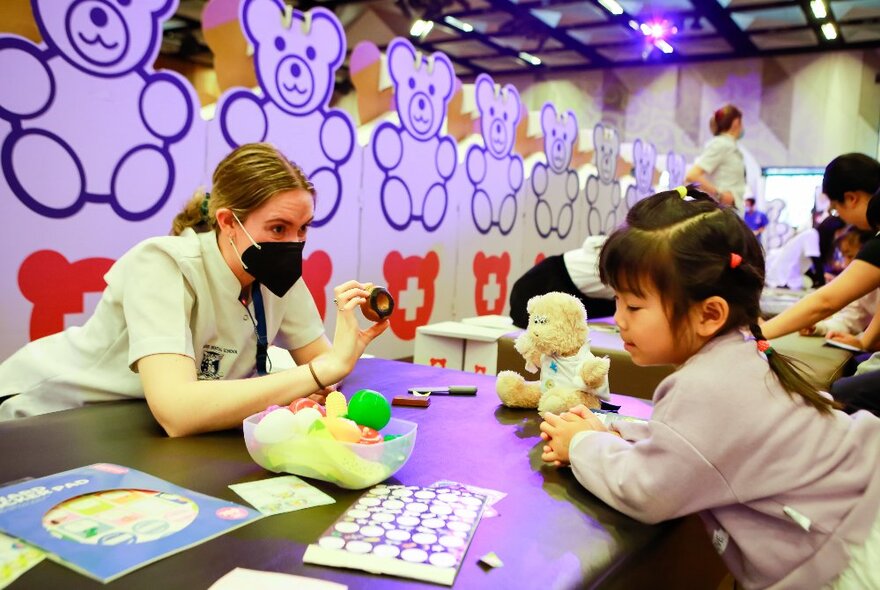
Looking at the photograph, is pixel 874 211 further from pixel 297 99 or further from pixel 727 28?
pixel 727 28

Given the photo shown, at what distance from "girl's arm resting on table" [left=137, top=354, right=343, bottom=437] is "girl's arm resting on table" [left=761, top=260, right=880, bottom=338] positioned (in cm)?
187

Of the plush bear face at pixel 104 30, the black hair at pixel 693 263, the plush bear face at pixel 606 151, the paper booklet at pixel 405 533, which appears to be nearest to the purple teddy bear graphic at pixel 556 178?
the plush bear face at pixel 606 151

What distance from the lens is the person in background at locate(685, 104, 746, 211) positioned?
505cm

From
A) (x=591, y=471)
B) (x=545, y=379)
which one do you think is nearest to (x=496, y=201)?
(x=545, y=379)

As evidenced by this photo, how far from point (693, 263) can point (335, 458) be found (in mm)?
601

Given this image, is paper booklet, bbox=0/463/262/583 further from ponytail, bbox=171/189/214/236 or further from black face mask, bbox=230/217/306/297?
ponytail, bbox=171/189/214/236

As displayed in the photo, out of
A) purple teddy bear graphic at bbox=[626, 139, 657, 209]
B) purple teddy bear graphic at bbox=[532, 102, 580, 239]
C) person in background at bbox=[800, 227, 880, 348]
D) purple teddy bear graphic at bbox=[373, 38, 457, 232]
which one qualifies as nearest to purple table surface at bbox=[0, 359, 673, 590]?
person in background at bbox=[800, 227, 880, 348]

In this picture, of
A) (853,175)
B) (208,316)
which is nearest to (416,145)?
(853,175)

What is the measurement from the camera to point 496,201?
203 inches

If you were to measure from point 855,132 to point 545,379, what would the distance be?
10.1 m

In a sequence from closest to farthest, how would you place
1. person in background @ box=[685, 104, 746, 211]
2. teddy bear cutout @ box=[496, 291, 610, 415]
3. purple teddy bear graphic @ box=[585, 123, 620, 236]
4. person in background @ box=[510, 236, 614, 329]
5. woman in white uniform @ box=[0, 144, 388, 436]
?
1. woman in white uniform @ box=[0, 144, 388, 436]
2. teddy bear cutout @ box=[496, 291, 610, 415]
3. person in background @ box=[510, 236, 614, 329]
4. person in background @ box=[685, 104, 746, 211]
5. purple teddy bear graphic @ box=[585, 123, 620, 236]

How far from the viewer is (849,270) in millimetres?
2361

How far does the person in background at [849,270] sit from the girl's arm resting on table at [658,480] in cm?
172

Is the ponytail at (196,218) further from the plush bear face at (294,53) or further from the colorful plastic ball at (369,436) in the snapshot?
the plush bear face at (294,53)
